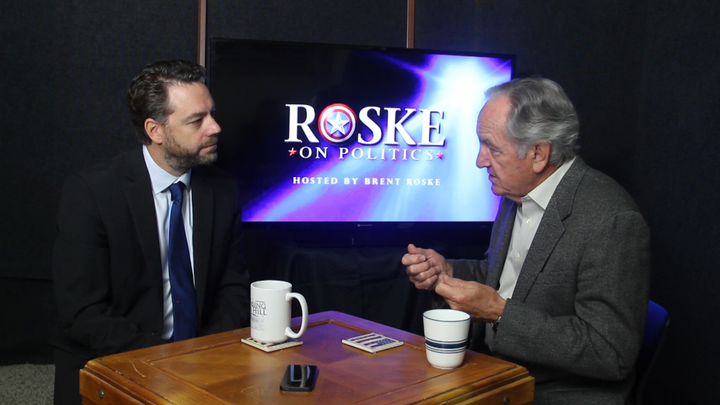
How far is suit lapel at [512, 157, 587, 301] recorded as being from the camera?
5.27 feet

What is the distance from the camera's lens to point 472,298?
4.79 feet

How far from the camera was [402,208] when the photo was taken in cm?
297

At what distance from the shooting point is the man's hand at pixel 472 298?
4.78ft

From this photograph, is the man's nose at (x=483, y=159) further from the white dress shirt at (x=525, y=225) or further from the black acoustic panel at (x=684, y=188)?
the black acoustic panel at (x=684, y=188)

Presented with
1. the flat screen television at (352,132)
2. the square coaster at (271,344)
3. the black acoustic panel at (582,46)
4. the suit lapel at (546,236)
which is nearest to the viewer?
the square coaster at (271,344)

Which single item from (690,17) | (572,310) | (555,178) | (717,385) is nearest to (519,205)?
(555,178)

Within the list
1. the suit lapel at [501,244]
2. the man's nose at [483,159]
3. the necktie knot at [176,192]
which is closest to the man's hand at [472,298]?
the suit lapel at [501,244]

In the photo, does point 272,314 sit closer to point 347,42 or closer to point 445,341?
point 445,341

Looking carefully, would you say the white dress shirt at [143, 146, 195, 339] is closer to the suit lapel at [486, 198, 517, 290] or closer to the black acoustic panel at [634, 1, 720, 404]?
the suit lapel at [486, 198, 517, 290]

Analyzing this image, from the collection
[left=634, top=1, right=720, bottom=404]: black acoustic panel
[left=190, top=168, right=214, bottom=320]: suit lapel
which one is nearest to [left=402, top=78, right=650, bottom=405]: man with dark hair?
[left=190, top=168, right=214, bottom=320]: suit lapel

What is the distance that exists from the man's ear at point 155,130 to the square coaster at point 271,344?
→ 3.05 feet

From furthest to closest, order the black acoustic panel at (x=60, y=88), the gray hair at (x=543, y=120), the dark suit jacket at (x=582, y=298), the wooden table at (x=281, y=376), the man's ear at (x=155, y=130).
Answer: the black acoustic panel at (x=60, y=88) → the man's ear at (x=155, y=130) → the gray hair at (x=543, y=120) → the dark suit jacket at (x=582, y=298) → the wooden table at (x=281, y=376)

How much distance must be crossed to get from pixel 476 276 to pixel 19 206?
2.32 metres


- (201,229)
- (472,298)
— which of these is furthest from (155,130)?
(472,298)
